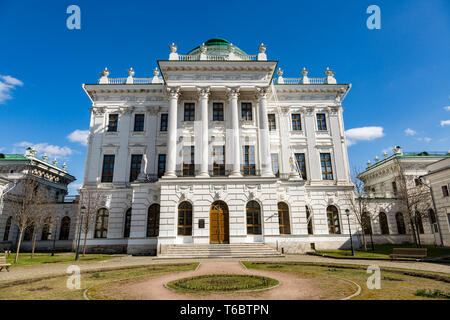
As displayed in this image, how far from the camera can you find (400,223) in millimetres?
31750

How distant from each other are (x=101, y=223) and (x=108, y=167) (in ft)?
21.6

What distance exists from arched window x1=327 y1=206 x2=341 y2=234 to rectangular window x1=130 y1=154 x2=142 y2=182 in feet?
75.6

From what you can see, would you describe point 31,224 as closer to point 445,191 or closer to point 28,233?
point 28,233

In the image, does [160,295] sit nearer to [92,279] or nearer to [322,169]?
[92,279]

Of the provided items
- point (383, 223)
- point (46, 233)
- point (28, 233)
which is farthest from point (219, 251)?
point (28, 233)

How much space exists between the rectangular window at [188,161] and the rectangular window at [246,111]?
7.41 meters

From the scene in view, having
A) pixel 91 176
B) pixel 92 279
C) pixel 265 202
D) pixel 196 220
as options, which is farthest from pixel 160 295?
pixel 91 176

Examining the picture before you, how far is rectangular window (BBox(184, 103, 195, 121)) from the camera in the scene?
30.0 meters

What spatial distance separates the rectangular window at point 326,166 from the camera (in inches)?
1208

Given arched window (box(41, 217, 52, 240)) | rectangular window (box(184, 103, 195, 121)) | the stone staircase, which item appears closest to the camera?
the stone staircase

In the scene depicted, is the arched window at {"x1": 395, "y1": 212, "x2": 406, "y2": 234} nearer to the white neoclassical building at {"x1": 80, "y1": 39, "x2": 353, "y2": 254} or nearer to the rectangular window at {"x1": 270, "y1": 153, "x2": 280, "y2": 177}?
the white neoclassical building at {"x1": 80, "y1": 39, "x2": 353, "y2": 254}

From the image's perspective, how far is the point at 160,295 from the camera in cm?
839

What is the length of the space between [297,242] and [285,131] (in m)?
13.4

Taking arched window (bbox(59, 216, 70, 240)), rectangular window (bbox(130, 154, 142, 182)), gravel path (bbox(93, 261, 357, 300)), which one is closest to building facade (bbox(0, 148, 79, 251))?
arched window (bbox(59, 216, 70, 240))
